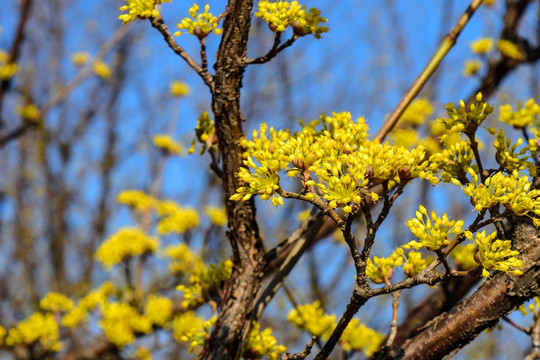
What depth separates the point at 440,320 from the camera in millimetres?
1248

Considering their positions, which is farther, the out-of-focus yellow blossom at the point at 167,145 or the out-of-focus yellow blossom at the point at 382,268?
the out-of-focus yellow blossom at the point at 167,145

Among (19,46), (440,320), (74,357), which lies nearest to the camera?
(440,320)

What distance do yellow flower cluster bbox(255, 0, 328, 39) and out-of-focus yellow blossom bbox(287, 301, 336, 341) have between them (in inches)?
34.4

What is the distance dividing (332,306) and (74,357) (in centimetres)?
312

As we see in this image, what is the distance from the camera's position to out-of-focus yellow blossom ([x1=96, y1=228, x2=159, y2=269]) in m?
3.13

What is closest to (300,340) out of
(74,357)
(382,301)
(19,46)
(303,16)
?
(382,301)

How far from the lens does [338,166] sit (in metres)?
1.02

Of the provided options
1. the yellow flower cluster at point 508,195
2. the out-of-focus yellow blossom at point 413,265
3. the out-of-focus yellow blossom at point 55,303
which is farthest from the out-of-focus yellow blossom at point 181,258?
the yellow flower cluster at point 508,195

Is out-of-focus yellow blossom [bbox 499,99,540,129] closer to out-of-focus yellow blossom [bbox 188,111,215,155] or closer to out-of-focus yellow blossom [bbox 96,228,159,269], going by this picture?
out-of-focus yellow blossom [bbox 188,111,215,155]

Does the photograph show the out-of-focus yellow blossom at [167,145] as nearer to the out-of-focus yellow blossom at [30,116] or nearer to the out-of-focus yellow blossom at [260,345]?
the out-of-focus yellow blossom at [30,116]

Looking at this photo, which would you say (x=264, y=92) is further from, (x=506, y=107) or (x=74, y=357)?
(x=506, y=107)

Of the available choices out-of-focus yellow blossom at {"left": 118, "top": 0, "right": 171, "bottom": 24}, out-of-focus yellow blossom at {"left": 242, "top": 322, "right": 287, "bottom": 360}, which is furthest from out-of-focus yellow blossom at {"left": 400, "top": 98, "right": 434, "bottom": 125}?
out-of-focus yellow blossom at {"left": 118, "top": 0, "right": 171, "bottom": 24}

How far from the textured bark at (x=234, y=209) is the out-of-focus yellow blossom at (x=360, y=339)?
39 centimetres

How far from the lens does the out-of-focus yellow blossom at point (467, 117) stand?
3.95 ft
